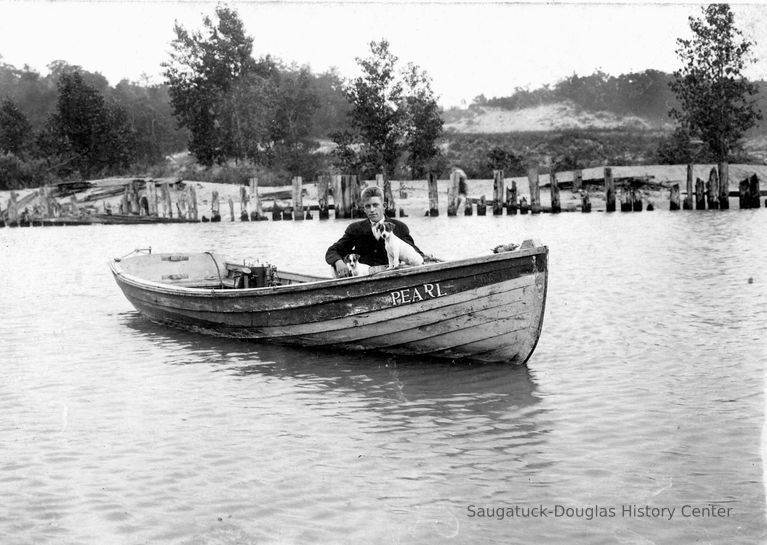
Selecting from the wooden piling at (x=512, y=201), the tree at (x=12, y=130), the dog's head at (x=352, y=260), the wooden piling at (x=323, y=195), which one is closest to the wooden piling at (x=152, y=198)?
the wooden piling at (x=323, y=195)

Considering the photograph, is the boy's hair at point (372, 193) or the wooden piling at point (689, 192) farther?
the wooden piling at point (689, 192)

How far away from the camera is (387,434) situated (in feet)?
24.1

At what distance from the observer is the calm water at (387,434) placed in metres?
5.52

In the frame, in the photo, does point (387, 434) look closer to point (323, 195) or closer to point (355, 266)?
point (355, 266)

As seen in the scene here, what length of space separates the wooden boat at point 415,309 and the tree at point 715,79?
38810 mm

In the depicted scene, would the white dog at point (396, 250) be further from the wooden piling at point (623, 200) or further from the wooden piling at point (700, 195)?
the wooden piling at point (623, 200)

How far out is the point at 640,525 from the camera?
537cm

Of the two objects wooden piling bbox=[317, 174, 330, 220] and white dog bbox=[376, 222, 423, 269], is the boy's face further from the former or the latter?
wooden piling bbox=[317, 174, 330, 220]

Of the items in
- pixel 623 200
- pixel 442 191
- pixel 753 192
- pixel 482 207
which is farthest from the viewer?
pixel 442 191

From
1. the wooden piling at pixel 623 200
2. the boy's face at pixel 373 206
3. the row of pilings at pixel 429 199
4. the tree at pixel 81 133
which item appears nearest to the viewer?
the boy's face at pixel 373 206

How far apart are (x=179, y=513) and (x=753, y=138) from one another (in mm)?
63397

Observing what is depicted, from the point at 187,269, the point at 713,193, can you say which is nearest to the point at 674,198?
the point at 713,193

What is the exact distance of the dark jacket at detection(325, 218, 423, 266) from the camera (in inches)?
395

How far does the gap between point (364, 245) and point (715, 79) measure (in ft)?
132
